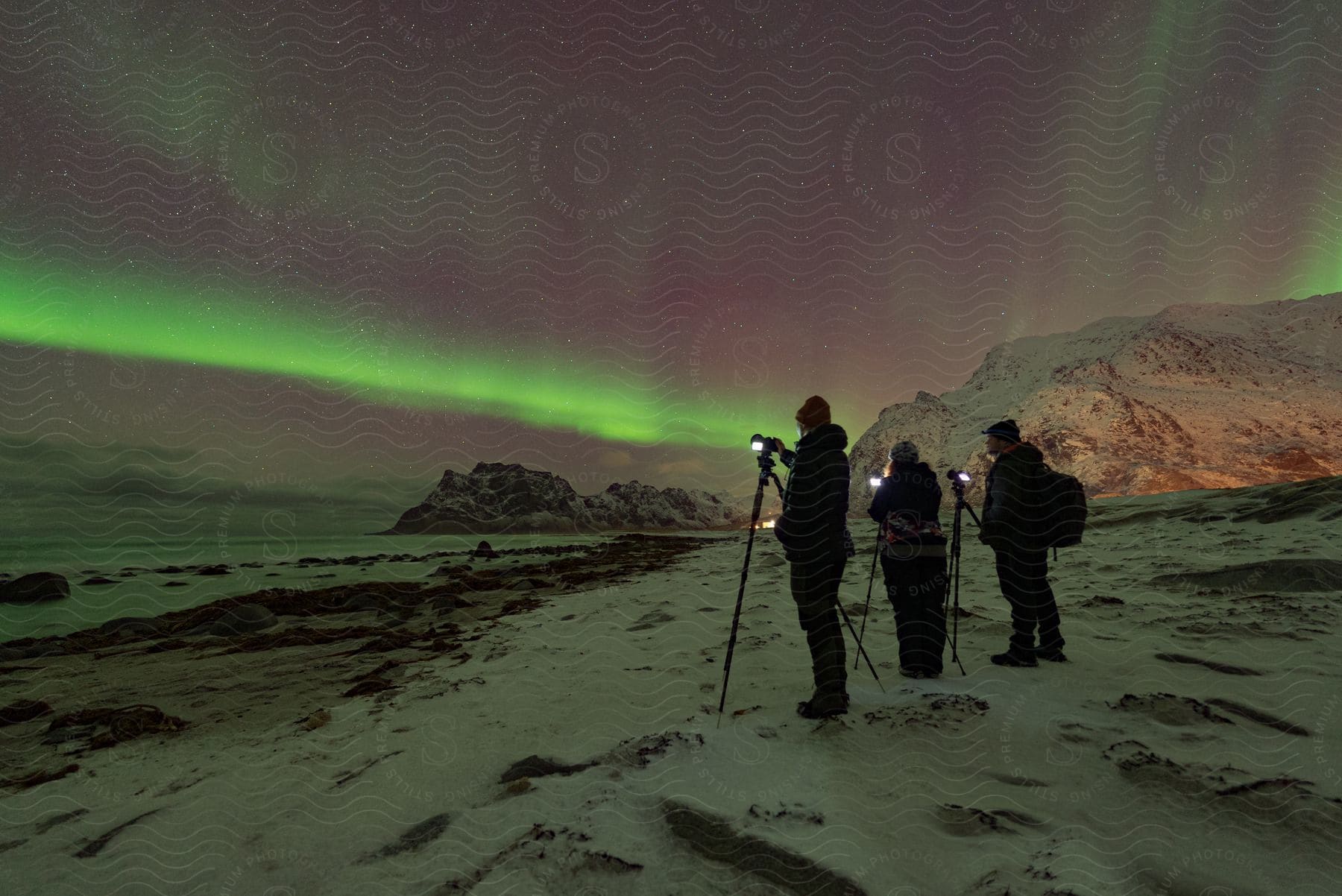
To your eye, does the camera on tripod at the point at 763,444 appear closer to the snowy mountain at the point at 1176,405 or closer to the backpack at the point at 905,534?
the backpack at the point at 905,534

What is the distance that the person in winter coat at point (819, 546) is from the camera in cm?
446

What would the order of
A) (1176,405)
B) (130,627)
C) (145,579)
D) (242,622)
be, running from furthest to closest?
(1176,405), (145,579), (130,627), (242,622)

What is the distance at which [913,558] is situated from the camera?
568 cm

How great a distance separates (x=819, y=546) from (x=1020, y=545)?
2868 mm

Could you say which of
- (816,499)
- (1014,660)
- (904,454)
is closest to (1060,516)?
(1014,660)

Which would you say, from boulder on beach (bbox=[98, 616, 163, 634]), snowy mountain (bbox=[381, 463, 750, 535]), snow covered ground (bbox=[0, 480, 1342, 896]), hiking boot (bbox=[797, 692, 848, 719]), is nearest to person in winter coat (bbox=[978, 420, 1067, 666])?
snow covered ground (bbox=[0, 480, 1342, 896])

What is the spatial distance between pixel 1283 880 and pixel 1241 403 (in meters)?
96.8

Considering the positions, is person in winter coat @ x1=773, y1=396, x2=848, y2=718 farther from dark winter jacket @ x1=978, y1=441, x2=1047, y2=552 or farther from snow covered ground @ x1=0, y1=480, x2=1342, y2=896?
dark winter jacket @ x1=978, y1=441, x2=1047, y2=552

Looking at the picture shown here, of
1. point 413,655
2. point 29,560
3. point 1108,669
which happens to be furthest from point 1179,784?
point 29,560

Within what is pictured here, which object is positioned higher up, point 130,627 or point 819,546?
point 819,546

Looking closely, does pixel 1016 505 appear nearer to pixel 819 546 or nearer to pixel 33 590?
pixel 819 546

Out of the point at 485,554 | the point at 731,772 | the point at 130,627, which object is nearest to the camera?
the point at 731,772

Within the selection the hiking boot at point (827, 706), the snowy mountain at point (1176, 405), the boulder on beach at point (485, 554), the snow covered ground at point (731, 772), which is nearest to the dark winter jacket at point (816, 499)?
the hiking boot at point (827, 706)

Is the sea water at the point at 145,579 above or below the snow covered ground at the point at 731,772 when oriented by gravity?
below
